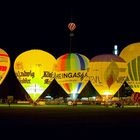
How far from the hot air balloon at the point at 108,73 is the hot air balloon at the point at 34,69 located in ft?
14.4

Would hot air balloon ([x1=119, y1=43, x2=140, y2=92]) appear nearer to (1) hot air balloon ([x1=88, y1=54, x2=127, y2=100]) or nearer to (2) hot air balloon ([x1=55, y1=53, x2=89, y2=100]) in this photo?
(1) hot air balloon ([x1=88, y1=54, x2=127, y2=100])

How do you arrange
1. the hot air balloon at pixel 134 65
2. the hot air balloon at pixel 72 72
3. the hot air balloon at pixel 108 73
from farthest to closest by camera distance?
the hot air balloon at pixel 72 72, the hot air balloon at pixel 134 65, the hot air balloon at pixel 108 73

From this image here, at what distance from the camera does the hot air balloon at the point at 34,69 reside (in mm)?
42938

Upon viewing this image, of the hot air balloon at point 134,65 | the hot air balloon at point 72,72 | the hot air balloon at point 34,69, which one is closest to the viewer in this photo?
the hot air balloon at point 134,65

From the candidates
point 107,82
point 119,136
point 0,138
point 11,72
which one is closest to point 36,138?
point 0,138

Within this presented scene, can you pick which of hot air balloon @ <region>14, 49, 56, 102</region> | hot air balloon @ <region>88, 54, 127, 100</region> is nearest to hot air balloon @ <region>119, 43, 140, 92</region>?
hot air balloon @ <region>88, 54, 127, 100</region>

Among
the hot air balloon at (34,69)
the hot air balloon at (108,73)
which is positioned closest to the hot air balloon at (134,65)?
the hot air balloon at (108,73)

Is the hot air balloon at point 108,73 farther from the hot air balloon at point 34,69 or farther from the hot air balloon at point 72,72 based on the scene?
the hot air balloon at point 34,69

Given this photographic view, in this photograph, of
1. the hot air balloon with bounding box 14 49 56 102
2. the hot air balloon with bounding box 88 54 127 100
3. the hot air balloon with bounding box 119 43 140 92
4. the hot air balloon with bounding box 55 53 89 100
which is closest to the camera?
the hot air balloon with bounding box 88 54 127 100

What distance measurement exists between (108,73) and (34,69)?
6.83 meters

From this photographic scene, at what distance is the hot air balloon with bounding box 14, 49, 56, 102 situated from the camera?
141 feet

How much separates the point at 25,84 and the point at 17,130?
Answer: 93.0 ft

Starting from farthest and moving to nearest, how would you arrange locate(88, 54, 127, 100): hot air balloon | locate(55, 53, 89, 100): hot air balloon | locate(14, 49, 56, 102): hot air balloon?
1. locate(55, 53, 89, 100): hot air balloon
2. locate(14, 49, 56, 102): hot air balloon
3. locate(88, 54, 127, 100): hot air balloon

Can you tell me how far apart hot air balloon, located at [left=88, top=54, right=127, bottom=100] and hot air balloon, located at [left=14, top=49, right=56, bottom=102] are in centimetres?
439
